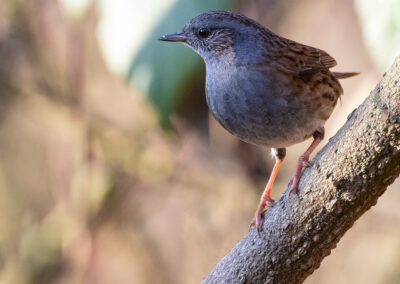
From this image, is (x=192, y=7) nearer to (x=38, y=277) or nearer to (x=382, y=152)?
(x=382, y=152)

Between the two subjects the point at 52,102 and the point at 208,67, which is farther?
the point at 52,102

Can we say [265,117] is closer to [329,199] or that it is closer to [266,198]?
[266,198]

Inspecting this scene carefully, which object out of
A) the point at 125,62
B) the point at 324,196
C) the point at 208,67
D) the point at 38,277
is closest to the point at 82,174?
the point at 38,277

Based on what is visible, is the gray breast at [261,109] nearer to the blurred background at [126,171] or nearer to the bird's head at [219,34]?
the bird's head at [219,34]

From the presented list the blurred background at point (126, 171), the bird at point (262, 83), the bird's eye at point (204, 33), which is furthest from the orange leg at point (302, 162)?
the blurred background at point (126, 171)

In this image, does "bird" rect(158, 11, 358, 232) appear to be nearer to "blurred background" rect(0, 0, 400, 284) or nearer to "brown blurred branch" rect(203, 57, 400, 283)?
"brown blurred branch" rect(203, 57, 400, 283)

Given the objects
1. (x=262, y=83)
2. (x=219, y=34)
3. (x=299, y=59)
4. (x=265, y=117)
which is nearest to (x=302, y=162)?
(x=265, y=117)
